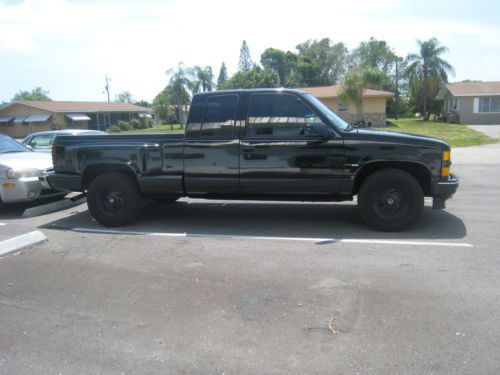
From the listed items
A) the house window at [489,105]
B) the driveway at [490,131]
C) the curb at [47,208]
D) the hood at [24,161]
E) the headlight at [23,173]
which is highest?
the house window at [489,105]

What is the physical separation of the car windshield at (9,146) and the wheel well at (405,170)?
281 inches

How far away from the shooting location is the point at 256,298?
4.11 meters

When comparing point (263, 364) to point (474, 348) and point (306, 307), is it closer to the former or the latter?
point (306, 307)

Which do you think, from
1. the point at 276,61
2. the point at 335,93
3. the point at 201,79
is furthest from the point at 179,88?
the point at 276,61

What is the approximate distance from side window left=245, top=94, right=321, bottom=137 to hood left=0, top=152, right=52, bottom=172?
4377 mm

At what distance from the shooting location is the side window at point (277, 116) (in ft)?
20.0

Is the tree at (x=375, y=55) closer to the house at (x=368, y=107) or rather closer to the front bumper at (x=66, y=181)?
the house at (x=368, y=107)

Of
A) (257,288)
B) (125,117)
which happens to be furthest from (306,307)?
(125,117)

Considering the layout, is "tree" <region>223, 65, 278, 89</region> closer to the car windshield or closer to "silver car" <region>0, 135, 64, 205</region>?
the car windshield

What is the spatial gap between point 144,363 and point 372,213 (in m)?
3.91

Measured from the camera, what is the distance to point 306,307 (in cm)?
389

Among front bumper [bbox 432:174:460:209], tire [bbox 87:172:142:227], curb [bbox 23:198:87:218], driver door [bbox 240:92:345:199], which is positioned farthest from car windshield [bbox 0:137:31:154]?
front bumper [bbox 432:174:460:209]

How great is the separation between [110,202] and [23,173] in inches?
85.1

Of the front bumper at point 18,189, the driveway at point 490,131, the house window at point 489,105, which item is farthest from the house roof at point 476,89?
the front bumper at point 18,189
